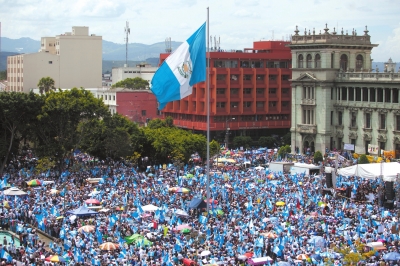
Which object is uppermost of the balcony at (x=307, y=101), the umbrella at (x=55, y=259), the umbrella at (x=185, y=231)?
the balcony at (x=307, y=101)

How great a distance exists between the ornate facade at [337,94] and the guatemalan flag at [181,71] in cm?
4268

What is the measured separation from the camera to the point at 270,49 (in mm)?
106000

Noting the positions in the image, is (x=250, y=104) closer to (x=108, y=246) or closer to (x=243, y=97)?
(x=243, y=97)

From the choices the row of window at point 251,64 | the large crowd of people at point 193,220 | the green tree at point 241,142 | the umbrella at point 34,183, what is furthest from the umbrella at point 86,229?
the row of window at point 251,64

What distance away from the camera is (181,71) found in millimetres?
37406

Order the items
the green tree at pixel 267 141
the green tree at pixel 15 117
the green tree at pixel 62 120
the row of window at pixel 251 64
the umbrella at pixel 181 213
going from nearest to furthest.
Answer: the umbrella at pixel 181 213
the green tree at pixel 15 117
the green tree at pixel 62 120
the green tree at pixel 267 141
the row of window at pixel 251 64

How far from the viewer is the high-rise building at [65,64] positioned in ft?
478

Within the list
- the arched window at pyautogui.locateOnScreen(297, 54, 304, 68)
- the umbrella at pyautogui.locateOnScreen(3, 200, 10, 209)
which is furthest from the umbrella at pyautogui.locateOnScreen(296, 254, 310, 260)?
the arched window at pyautogui.locateOnScreen(297, 54, 304, 68)

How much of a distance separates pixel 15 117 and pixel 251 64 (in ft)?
146

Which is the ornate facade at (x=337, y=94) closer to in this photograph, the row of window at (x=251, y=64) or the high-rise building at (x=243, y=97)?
the high-rise building at (x=243, y=97)

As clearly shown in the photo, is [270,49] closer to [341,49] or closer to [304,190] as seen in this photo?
[341,49]

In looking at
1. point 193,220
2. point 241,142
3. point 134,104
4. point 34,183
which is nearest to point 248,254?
point 193,220

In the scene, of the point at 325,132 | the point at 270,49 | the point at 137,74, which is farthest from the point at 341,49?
the point at 137,74

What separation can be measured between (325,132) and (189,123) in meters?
23.6
